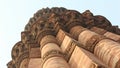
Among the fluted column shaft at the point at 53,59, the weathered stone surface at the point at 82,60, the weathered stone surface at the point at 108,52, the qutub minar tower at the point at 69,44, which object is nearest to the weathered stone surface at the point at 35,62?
the qutub minar tower at the point at 69,44

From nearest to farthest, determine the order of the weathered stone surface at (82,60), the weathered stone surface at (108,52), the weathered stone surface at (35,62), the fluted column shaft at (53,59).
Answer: the weathered stone surface at (82,60) < the weathered stone surface at (108,52) < the fluted column shaft at (53,59) < the weathered stone surface at (35,62)

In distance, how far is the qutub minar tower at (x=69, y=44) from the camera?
32.9ft

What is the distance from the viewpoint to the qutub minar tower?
10023 mm

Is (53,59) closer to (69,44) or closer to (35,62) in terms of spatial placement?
(69,44)

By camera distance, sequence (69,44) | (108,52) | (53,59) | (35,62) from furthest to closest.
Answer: (35,62) < (69,44) < (53,59) < (108,52)

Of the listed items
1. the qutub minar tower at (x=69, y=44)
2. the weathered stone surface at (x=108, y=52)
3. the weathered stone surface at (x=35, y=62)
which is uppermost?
the weathered stone surface at (x=108, y=52)

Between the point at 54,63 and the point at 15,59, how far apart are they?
6.30m

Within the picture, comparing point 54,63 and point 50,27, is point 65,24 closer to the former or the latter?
point 50,27

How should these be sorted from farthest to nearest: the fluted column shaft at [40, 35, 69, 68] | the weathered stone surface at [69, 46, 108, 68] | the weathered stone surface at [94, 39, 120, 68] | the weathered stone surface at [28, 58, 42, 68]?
the weathered stone surface at [28, 58, 42, 68] < the fluted column shaft at [40, 35, 69, 68] < the weathered stone surface at [94, 39, 120, 68] < the weathered stone surface at [69, 46, 108, 68]

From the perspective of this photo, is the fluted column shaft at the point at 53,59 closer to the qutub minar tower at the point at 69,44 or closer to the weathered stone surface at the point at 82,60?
the qutub minar tower at the point at 69,44

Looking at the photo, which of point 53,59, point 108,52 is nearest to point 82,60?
point 108,52

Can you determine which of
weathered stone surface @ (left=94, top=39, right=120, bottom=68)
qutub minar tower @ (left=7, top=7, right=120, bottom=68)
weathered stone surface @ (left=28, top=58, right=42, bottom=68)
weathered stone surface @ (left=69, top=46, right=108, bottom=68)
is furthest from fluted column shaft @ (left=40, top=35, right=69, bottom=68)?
weathered stone surface @ (left=94, top=39, right=120, bottom=68)

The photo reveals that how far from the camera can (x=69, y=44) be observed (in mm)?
11844

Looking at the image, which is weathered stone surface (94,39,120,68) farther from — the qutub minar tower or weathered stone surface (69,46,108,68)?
weathered stone surface (69,46,108,68)
